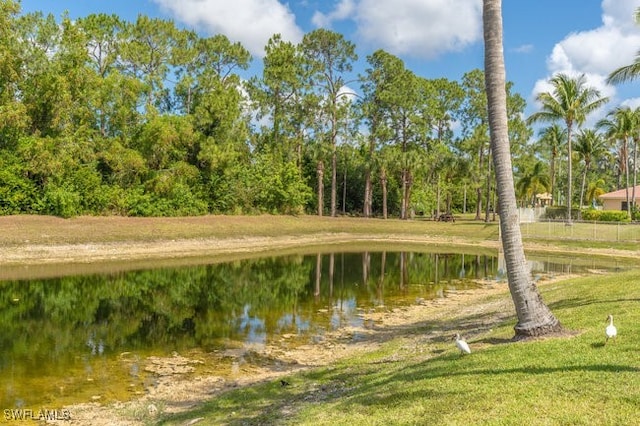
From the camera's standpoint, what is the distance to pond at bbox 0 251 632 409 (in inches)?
456

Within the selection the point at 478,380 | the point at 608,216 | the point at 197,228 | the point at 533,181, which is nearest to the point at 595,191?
the point at 533,181

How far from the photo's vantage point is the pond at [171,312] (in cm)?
1157

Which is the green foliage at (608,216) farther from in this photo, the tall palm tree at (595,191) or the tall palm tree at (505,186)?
the tall palm tree at (505,186)

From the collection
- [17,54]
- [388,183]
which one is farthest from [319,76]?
[17,54]

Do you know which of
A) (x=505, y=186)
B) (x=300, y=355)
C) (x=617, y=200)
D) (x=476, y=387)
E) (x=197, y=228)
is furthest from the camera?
(x=617, y=200)

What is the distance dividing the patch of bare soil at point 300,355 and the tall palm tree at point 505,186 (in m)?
1.34

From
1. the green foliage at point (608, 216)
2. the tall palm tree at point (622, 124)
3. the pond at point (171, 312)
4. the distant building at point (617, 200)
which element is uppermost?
the tall palm tree at point (622, 124)

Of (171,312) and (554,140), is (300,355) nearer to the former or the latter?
(171,312)

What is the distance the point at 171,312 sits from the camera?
1900cm

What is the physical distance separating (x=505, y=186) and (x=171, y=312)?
13573mm

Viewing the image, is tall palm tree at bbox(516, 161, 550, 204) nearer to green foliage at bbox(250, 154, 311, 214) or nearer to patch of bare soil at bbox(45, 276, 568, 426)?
green foliage at bbox(250, 154, 311, 214)

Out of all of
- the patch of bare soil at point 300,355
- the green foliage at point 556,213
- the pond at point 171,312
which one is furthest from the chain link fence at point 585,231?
the patch of bare soil at point 300,355

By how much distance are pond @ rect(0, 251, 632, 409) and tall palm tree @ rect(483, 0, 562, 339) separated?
6.26 meters

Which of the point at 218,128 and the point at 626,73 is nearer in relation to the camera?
the point at 626,73
